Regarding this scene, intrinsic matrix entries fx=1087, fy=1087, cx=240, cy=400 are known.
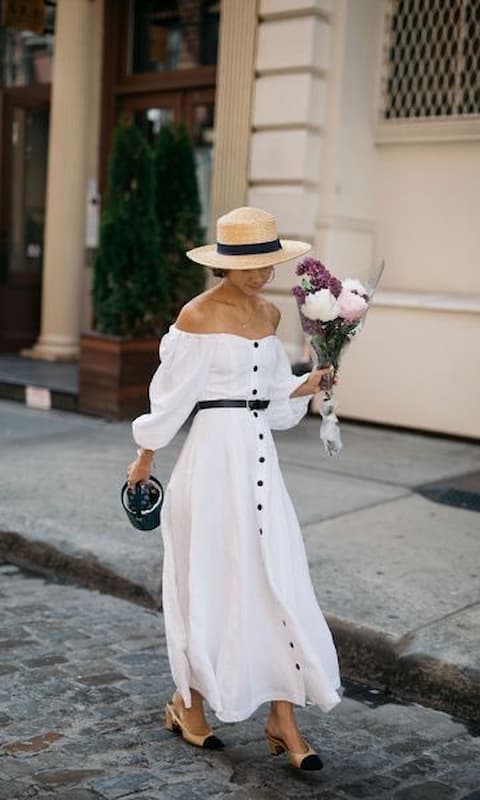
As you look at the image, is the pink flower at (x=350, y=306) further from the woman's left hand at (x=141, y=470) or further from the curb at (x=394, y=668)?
the curb at (x=394, y=668)

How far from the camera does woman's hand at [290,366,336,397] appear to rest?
3723mm

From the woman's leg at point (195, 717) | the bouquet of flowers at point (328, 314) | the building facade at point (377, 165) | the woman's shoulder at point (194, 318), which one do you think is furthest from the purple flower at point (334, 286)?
the building facade at point (377, 165)

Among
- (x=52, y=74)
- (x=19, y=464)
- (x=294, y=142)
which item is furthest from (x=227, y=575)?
(x=52, y=74)

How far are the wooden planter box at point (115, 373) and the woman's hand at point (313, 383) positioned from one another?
17.8ft

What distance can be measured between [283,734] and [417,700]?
94 centimetres

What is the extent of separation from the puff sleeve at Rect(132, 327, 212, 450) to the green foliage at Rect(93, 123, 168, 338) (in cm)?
551

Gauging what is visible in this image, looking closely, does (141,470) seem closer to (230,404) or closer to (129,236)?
(230,404)

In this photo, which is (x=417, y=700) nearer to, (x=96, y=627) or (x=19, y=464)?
(x=96, y=627)

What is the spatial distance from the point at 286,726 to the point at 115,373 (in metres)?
5.85

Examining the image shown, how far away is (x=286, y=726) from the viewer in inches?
143

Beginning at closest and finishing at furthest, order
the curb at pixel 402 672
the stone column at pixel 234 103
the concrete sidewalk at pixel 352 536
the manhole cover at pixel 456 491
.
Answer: the curb at pixel 402 672 < the concrete sidewalk at pixel 352 536 < the manhole cover at pixel 456 491 < the stone column at pixel 234 103

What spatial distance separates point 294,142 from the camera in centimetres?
922

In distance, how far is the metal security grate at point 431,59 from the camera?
29.5ft

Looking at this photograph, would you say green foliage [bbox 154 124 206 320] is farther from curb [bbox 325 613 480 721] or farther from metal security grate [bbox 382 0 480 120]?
curb [bbox 325 613 480 721]
